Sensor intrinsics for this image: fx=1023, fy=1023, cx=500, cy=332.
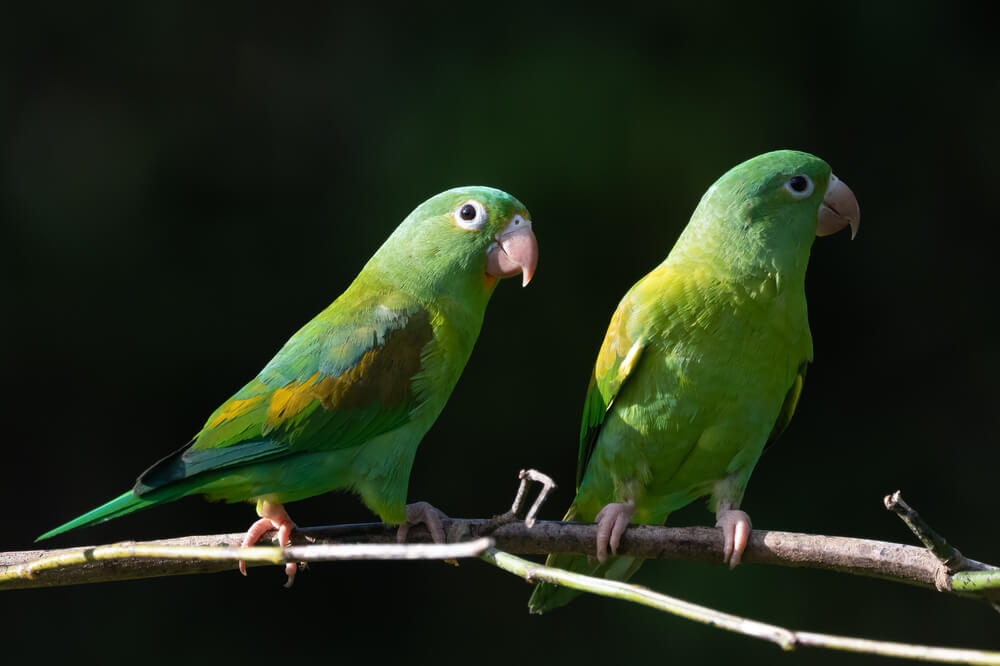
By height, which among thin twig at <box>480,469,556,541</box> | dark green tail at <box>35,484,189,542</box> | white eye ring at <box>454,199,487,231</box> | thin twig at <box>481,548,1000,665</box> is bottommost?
thin twig at <box>481,548,1000,665</box>

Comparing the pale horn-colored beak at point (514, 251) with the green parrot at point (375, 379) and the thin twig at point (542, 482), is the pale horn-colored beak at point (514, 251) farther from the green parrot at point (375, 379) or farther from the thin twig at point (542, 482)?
the thin twig at point (542, 482)

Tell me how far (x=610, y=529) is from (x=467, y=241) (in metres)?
0.65

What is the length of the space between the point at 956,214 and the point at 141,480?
359cm

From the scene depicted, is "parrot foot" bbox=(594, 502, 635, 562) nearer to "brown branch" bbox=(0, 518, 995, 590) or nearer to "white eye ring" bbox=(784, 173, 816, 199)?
"brown branch" bbox=(0, 518, 995, 590)

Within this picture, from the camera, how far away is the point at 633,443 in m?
2.28

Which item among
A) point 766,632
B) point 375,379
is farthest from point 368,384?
point 766,632

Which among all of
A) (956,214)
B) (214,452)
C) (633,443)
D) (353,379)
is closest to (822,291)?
(956,214)

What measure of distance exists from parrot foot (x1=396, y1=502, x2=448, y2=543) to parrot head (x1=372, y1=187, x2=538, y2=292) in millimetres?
459

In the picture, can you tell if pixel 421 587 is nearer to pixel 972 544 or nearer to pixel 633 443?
pixel 633 443

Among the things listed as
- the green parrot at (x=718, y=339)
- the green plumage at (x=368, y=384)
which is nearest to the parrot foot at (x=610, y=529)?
the green parrot at (x=718, y=339)

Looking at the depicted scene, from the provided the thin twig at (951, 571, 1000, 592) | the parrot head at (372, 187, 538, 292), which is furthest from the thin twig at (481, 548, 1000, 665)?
the parrot head at (372, 187, 538, 292)

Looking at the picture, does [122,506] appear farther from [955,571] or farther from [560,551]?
[955,571]

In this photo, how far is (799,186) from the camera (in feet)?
7.29

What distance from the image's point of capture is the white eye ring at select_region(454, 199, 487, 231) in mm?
2096
